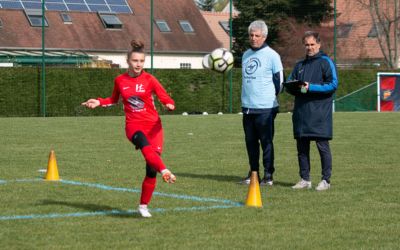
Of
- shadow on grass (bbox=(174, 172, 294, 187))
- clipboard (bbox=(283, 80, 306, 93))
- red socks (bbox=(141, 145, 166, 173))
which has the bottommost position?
shadow on grass (bbox=(174, 172, 294, 187))

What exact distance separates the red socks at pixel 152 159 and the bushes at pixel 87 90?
2337 cm

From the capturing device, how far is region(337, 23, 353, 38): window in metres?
56.6

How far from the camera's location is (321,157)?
11.4 m

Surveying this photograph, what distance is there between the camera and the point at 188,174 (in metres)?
12.9

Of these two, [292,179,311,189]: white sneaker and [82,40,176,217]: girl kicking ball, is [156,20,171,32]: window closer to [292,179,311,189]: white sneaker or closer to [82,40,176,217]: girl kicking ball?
[292,179,311,189]: white sneaker

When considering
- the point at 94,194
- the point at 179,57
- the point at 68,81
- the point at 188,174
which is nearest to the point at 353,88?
the point at 68,81

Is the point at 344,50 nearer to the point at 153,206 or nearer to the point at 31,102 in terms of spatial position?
the point at 31,102

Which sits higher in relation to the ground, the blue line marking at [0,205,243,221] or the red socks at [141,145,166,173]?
the red socks at [141,145,166,173]

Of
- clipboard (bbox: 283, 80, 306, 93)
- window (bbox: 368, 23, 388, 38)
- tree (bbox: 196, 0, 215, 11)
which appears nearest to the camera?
clipboard (bbox: 283, 80, 306, 93)

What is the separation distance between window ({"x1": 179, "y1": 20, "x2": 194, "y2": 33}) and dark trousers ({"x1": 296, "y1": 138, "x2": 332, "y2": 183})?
4692 centimetres

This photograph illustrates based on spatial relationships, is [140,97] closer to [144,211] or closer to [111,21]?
[144,211]

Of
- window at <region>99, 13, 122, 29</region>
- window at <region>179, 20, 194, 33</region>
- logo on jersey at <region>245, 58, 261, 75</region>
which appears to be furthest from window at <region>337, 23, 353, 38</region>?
logo on jersey at <region>245, 58, 261, 75</region>

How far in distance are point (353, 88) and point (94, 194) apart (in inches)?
1134

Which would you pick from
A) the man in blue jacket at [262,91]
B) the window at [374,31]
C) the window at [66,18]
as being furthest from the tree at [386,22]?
the man in blue jacket at [262,91]
